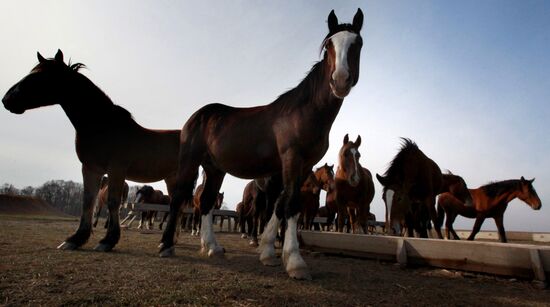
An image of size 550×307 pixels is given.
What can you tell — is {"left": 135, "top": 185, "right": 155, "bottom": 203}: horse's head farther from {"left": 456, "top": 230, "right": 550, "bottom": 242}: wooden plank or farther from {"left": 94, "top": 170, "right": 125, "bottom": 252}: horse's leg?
{"left": 456, "top": 230, "right": 550, "bottom": 242}: wooden plank

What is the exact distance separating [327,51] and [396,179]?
15.7ft

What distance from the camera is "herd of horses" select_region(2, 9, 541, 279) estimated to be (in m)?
3.75

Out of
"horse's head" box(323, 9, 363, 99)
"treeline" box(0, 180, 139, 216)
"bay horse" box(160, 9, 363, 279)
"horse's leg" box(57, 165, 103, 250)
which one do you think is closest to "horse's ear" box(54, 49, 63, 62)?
"horse's leg" box(57, 165, 103, 250)

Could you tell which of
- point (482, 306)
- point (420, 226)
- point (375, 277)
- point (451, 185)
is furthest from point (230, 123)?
point (451, 185)

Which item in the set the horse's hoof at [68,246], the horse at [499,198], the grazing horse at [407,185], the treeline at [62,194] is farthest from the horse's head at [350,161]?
the treeline at [62,194]

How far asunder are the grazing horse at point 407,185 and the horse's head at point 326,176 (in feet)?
14.5

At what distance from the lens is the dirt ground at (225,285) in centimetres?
226

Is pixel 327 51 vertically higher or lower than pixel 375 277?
higher

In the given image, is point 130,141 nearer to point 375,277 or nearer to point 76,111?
point 76,111

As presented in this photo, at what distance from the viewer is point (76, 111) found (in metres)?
5.53

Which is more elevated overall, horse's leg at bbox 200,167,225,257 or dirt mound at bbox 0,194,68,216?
horse's leg at bbox 200,167,225,257

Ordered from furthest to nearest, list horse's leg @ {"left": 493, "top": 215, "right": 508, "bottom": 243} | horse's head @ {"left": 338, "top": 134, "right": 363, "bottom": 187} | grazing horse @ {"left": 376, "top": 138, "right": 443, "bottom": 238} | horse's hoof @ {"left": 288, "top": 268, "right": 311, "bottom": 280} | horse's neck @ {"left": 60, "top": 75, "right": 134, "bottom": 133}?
horse's leg @ {"left": 493, "top": 215, "right": 508, "bottom": 243}
horse's head @ {"left": 338, "top": 134, "right": 363, "bottom": 187}
grazing horse @ {"left": 376, "top": 138, "right": 443, "bottom": 238}
horse's neck @ {"left": 60, "top": 75, "right": 134, "bottom": 133}
horse's hoof @ {"left": 288, "top": 268, "right": 311, "bottom": 280}

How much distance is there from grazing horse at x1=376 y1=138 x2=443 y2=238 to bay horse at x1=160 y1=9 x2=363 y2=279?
4.07 m

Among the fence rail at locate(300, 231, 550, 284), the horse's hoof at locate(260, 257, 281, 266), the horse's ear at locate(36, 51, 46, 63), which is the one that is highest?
the horse's ear at locate(36, 51, 46, 63)
